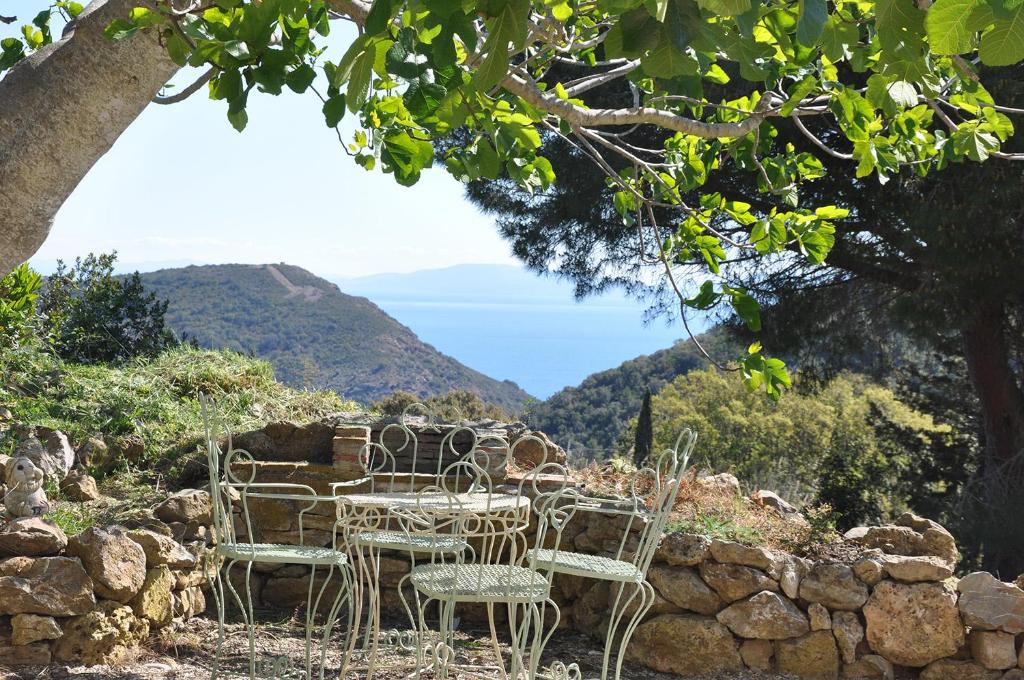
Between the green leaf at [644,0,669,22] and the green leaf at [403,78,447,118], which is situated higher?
the green leaf at [403,78,447,118]

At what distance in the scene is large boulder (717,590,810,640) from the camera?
4.39 metres

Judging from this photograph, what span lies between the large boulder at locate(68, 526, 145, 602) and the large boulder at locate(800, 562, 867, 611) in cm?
300

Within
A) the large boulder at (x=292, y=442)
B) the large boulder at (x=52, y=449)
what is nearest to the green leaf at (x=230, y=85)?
the large boulder at (x=52, y=449)

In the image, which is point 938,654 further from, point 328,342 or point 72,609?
point 328,342

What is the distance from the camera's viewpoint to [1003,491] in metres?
6.87

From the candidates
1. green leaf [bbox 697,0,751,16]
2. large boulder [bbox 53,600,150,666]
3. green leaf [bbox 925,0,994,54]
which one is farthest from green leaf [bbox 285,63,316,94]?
large boulder [bbox 53,600,150,666]

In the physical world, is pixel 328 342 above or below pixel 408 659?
above

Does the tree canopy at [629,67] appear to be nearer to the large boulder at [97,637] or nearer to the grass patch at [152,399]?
the large boulder at [97,637]

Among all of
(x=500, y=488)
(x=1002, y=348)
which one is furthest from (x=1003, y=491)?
(x=500, y=488)

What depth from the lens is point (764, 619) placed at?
4.39 m

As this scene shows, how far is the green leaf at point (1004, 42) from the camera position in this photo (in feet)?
4.10

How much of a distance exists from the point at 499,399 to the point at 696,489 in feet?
38.4

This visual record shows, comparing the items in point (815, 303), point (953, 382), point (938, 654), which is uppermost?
point (815, 303)

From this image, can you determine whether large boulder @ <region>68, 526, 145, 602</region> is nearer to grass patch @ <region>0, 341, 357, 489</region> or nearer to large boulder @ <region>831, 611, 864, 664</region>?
grass patch @ <region>0, 341, 357, 489</region>
